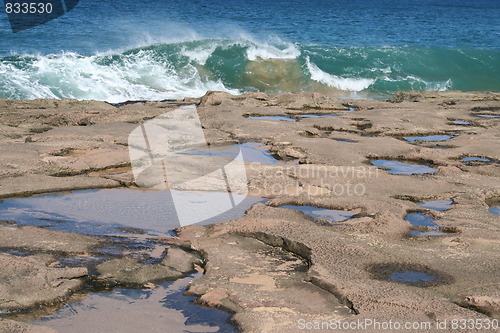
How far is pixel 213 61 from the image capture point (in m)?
16.7

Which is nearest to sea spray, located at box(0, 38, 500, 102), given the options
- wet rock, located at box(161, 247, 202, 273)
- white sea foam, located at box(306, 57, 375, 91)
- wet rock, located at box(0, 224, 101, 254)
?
white sea foam, located at box(306, 57, 375, 91)

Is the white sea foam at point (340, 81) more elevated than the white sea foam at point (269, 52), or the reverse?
the white sea foam at point (269, 52)

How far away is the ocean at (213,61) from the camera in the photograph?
526 inches

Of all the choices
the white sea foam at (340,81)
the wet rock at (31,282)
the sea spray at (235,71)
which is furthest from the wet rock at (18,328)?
the white sea foam at (340,81)

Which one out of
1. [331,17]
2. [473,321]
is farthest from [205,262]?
[331,17]

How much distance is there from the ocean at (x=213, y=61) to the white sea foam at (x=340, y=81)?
3cm

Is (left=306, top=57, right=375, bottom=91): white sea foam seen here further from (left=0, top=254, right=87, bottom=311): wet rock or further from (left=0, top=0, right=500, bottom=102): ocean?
(left=0, top=254, right=87, bottom=311): wet rock

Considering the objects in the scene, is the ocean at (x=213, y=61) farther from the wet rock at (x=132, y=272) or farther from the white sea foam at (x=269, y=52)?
the wet rock at (x=132, y=272)

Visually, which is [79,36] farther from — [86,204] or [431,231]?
[431,231]

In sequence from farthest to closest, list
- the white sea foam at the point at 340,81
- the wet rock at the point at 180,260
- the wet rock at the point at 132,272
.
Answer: the white sea foam at the point at 340,81 → the wet rock at the point at 180,260 → the wet rock at the point at 132,272

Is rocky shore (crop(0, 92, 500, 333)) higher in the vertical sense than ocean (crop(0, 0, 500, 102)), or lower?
higher

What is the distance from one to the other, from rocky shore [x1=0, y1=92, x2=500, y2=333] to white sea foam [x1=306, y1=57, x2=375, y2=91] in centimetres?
758

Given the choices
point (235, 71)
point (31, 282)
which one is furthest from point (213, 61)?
point (31, 282)

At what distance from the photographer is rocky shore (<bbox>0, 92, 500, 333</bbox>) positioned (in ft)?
11.3
